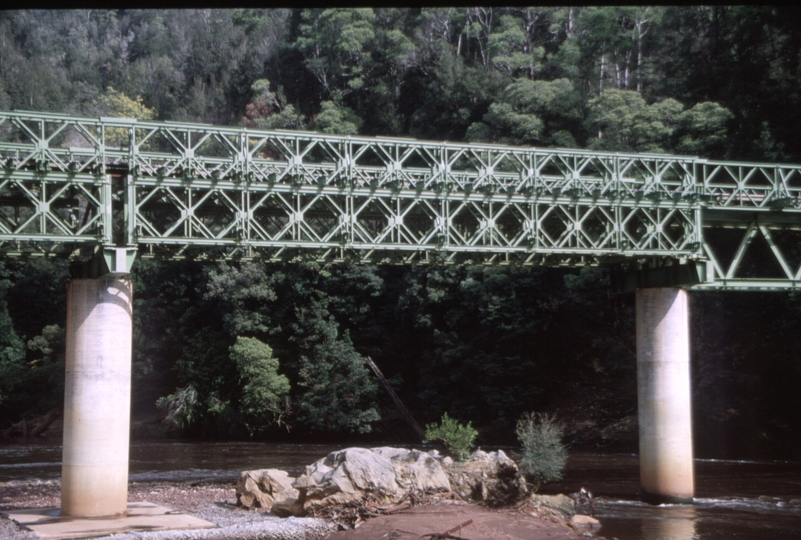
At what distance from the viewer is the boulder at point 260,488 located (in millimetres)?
24016

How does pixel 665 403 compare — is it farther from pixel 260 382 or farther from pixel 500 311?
pixel 260 382

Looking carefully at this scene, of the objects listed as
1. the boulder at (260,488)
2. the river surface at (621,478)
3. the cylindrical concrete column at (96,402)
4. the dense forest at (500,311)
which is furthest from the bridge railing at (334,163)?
the dense forest at (500,311)

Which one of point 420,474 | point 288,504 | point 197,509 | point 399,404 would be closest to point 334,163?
point 420,474

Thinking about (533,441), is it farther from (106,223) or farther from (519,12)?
(519,12)

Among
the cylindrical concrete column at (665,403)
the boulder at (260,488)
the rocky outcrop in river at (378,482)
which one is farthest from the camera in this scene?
the cylindrical concrete column at (665,403)

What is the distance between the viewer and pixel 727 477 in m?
34.6

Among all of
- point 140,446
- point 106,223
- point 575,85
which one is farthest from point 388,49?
point 106,223

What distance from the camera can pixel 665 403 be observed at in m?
28.3

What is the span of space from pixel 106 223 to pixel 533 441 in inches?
603

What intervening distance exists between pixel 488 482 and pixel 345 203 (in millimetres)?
10210

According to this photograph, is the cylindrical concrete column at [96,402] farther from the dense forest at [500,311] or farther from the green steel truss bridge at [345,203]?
the dense forest at [500,311]

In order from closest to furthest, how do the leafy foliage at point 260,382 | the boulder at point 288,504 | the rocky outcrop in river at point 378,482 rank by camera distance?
the rocky outcrop in river at point 378,482 < the boulder at point 288,504 < the leafy foliage at point 260,382

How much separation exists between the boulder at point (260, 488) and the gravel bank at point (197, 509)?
42 centimetres

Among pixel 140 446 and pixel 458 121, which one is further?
pixel 458 121
